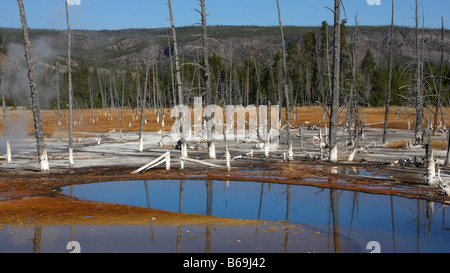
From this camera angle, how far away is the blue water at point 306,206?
39.4 feet

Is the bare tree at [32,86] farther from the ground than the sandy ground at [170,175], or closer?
farther from the ground

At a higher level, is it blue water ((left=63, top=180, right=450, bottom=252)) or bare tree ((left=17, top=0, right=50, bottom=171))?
bare tree ((left=17, top=0, right=50, bottom=171))

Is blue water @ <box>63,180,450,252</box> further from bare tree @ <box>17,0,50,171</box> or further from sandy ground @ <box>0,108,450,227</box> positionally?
bare tree @ <box>17,0,50,171</box>

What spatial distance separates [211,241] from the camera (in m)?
11.6

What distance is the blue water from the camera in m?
12.0

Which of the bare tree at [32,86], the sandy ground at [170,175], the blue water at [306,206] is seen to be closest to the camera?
Answer: the blue water at [306,206]

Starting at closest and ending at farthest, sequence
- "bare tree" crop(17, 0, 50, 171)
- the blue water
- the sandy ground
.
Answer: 1. the blue water
2. the sandy ground
3. "bare tree" crop(17, 0, 50, 171)

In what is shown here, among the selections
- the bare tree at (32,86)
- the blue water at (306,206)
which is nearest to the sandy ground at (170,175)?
the blue water at (306,206)

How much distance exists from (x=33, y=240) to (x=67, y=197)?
19.1ft

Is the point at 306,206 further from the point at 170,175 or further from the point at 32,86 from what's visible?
the point at 32,86

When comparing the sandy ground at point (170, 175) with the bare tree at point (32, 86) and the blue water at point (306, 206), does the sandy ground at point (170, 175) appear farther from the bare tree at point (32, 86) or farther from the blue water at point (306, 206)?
the bare tree at point (32, 86)

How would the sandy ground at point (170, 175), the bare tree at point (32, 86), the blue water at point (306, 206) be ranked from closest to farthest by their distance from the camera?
the blue water at point (306, 206)
the sandy ground at point (170, 175)
the bare tree at point (32, 86)

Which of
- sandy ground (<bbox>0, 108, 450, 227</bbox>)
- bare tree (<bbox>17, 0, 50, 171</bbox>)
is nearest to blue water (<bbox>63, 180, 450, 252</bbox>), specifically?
sandy ground (<bbox>0, 108, 450, 227</bbox>)
